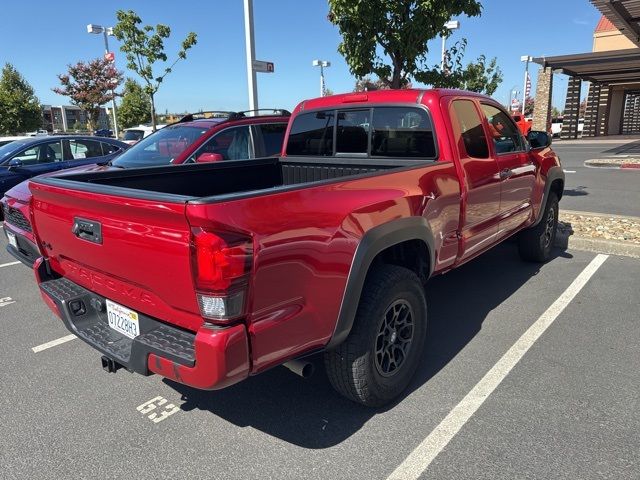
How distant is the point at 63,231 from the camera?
2697 mm

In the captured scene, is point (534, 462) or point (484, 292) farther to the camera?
point (484, 292)

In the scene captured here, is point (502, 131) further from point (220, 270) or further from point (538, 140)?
A: point (220, 270)

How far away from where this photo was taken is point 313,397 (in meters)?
3.08

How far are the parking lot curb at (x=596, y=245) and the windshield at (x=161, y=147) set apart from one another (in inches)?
196

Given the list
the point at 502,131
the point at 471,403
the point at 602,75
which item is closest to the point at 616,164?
the point at 502,131

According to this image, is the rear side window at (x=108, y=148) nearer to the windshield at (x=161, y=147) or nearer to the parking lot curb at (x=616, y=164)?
the windshield at (x=161, y=147)

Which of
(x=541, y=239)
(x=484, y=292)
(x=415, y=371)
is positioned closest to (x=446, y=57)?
(x=541, y=239)

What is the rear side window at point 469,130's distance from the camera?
3.68 metres

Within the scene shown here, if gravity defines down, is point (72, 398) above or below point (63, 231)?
below

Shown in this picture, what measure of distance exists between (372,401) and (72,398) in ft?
6.32

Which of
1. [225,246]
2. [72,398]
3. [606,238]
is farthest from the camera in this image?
[606,238]

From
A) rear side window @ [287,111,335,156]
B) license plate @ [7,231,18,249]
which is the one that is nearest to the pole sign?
rear side window @ [287,111,335,156]

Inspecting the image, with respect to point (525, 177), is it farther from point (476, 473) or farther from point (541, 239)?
point (476, 473)

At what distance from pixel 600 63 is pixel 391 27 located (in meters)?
21.3
